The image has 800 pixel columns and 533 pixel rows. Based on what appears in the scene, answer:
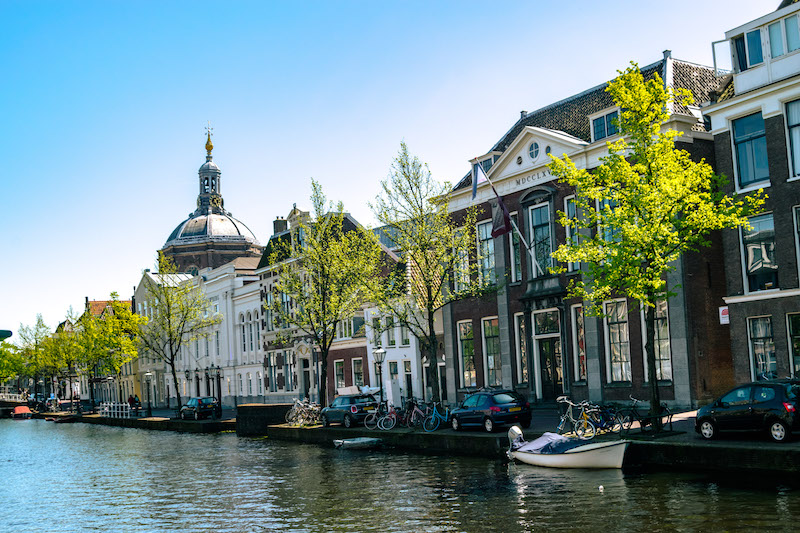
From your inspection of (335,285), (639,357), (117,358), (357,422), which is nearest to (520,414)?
(639,357)

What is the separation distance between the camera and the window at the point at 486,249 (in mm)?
43406

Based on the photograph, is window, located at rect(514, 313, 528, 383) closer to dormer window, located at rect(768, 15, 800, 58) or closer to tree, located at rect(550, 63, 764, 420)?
tree, located at rect(550, 63, 764, 420)

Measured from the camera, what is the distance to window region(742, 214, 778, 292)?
30.9 meters

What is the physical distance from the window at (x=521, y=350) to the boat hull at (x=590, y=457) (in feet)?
53.2

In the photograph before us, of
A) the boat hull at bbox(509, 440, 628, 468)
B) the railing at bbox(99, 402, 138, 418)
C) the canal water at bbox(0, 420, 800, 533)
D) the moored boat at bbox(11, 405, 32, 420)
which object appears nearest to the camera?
the canal water at bbox(0, 420, 800, 533)

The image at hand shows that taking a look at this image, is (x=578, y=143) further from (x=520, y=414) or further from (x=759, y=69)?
(x=520, y=414)

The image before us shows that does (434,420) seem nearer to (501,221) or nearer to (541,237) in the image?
(501,221)

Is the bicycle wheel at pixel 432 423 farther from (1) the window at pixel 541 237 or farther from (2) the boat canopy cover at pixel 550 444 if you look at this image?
(1) the window at pixel 541 237

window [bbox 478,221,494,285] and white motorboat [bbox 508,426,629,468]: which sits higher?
window [bbox 478,221,494,285]

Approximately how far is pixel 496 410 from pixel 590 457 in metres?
7.40

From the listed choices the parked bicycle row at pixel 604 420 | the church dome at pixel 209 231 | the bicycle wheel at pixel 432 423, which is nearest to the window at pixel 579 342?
the bicycle wheel at pixel 432 423

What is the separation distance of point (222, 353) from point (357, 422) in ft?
134

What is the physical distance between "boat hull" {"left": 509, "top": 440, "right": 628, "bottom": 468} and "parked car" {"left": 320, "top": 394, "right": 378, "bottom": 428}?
16.9 meters

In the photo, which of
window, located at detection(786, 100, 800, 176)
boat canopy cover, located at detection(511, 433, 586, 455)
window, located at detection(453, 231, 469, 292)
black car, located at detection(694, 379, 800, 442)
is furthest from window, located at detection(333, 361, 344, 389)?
black car, located at detection(694, 379, 800, 442)
